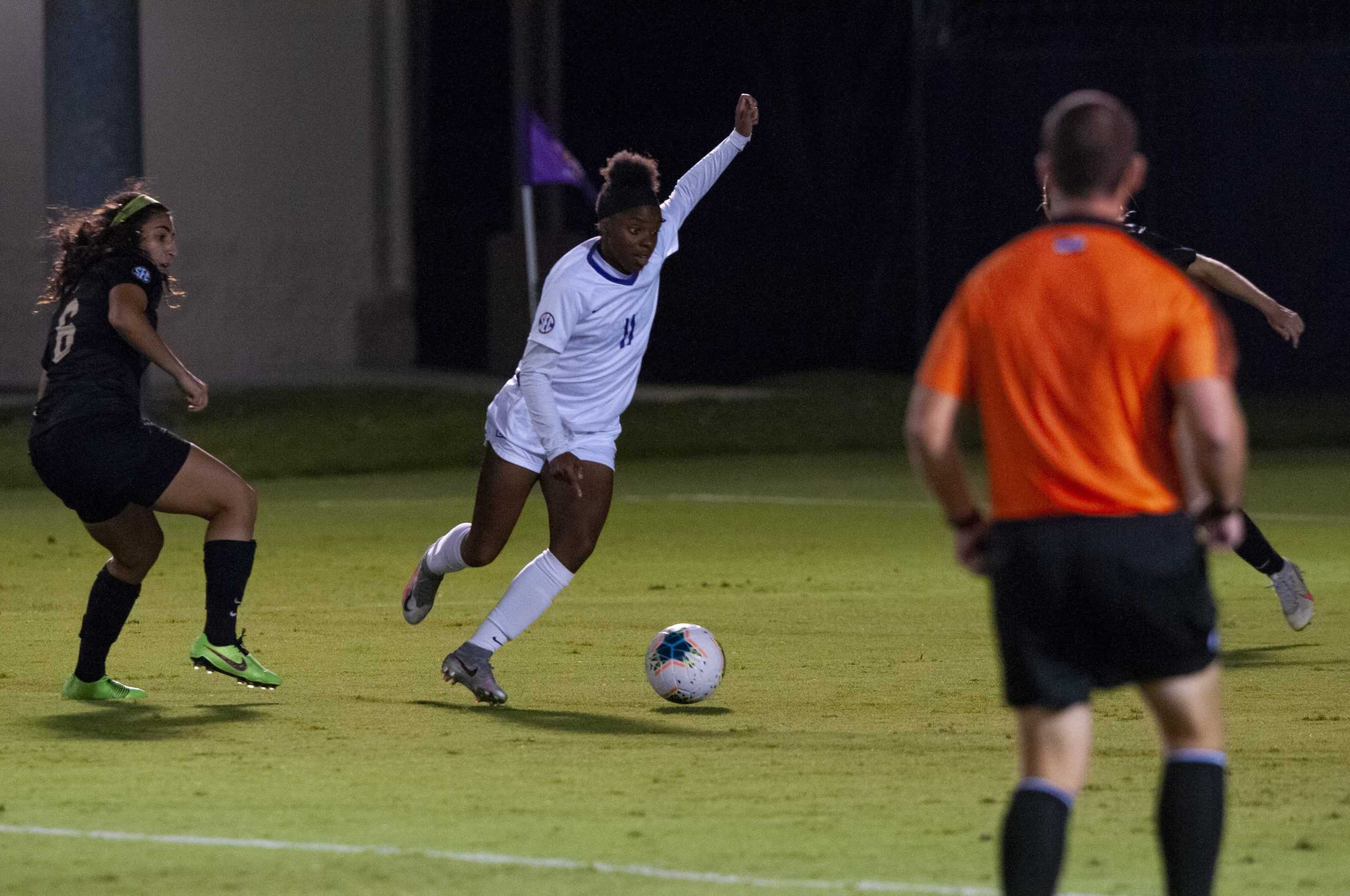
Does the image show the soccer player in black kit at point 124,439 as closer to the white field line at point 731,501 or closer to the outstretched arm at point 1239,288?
the outstretched arm at point 1239,288

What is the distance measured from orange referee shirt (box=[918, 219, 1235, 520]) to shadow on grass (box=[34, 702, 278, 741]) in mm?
4117

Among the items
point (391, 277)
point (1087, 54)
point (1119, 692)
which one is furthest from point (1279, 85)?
point (1119, 692)

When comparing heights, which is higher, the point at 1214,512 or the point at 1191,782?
the point at 1214,512

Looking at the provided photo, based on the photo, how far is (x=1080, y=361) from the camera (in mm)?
4551

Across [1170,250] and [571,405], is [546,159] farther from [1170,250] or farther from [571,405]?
[571,405]

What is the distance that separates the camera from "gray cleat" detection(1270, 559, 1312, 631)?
1036 cm

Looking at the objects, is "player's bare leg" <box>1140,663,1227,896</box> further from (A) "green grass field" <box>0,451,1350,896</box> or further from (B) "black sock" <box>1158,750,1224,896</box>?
(A) "green grass field" <box>0,451,1350,896</box>

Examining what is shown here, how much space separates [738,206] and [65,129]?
424 inches

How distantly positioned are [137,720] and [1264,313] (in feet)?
16.4

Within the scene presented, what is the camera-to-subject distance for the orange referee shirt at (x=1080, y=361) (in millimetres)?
4523

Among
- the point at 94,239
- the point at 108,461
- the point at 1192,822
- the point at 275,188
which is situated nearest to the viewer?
the point at 1192,822

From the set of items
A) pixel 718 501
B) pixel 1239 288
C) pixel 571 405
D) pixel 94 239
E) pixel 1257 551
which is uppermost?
pixel 94 239

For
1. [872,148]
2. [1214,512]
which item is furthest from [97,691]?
[872,148]

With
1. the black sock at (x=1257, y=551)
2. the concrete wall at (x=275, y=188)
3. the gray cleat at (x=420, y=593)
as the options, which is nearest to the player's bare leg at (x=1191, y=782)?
the gray cleat at (x=420, y=593)
